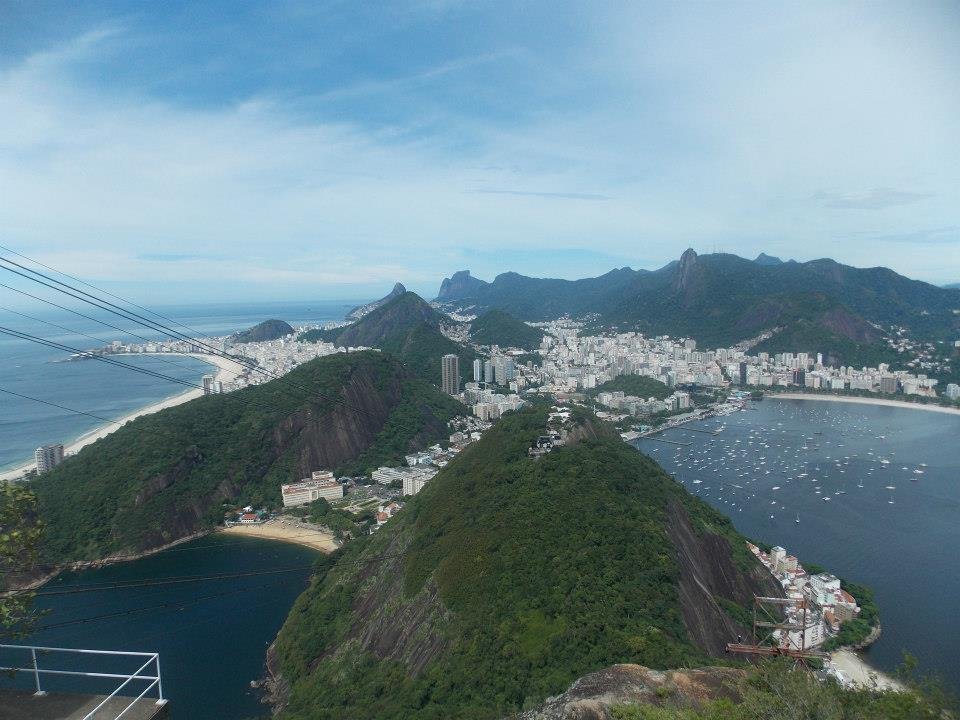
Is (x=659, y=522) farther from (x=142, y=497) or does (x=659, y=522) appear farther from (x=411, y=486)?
(x=142, y=497)

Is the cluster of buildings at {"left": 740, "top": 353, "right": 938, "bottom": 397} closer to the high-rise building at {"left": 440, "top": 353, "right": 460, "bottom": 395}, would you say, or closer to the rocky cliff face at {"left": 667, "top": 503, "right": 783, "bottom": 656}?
the high-rise building at {"left": 440, "top": 353, "right": 460, "bottom": 395}

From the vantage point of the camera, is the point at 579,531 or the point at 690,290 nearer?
the point at 579,531

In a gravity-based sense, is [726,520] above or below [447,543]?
below

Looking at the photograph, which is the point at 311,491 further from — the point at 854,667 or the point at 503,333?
the point at 503,333

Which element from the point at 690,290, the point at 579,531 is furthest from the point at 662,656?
the point at 690,290

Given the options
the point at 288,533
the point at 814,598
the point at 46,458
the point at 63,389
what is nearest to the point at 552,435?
the point at 814,598

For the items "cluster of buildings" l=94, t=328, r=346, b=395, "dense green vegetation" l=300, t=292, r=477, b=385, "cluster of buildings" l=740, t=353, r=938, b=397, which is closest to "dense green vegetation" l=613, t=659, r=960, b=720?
"dense green vegetation" l=300, t=292, r=477, b=385
